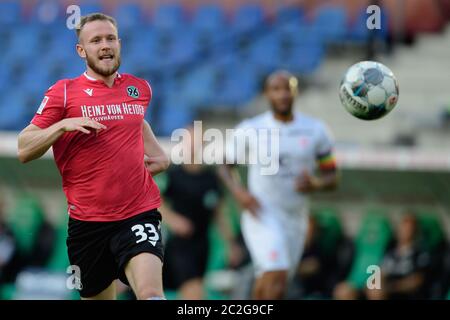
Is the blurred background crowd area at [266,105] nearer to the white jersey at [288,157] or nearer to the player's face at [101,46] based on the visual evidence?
the white jersey at [288,157]

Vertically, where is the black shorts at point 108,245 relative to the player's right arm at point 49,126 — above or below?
below

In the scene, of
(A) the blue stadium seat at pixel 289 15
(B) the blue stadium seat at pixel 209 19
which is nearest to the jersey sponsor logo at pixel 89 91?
(A) the blue stadium seat at pixel 289 15

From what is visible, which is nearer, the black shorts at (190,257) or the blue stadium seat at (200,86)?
the black shorts at (190,257)

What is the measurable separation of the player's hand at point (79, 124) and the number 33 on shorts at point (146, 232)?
2.55ft

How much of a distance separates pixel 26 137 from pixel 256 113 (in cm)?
850

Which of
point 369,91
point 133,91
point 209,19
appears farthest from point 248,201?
point 209,19

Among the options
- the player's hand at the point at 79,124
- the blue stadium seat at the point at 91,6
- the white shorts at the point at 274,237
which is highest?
the blue stadium seat at the point at 91,6

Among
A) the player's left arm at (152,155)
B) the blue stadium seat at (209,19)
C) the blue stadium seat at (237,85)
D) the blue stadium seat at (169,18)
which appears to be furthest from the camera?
the blue stadium seat at (169,18)

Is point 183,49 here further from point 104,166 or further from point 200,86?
point 104,166

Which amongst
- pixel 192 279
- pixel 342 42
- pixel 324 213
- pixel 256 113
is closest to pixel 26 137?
pixel 192 279

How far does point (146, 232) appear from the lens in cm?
642

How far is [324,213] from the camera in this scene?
12.6 metres

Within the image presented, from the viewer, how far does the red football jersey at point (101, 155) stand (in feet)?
21.1
